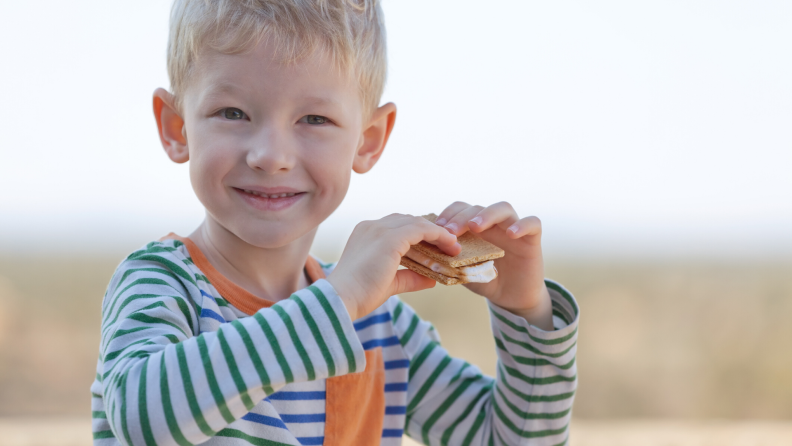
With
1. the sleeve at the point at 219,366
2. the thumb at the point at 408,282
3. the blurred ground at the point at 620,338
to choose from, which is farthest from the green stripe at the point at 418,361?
the blurred ground at the point at 620,338

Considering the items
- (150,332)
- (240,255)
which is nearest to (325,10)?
(240,255)

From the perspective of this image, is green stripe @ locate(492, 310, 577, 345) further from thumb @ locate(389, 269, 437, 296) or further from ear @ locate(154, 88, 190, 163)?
ear @ locate(154, 88, 190, 163)

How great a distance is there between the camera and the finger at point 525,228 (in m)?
1.22

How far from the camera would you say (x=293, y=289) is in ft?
4.49

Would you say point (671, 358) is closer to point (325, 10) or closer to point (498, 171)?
point (498, 171)

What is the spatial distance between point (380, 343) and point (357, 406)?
167 millimetres

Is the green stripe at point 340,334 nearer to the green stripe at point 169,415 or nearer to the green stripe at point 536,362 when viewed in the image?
the green stripe at point 169,415

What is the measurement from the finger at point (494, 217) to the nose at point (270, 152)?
35 cm

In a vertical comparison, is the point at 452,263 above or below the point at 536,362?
above

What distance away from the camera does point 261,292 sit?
1.30 m

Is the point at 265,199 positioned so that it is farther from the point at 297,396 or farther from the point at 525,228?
the point at 525,228

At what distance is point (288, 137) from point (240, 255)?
11.2 inches

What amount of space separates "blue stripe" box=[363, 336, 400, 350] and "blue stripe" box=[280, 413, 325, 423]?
7.9 inches

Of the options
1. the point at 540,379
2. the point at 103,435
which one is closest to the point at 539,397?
the point at 540,379
